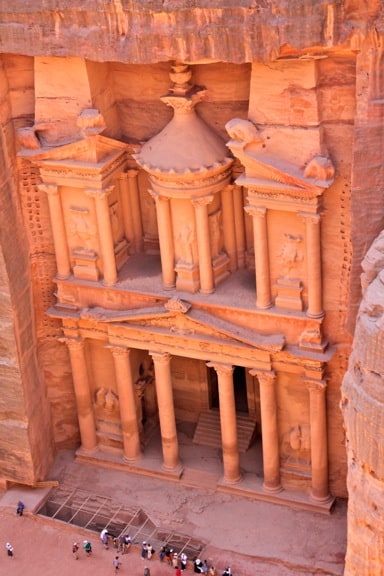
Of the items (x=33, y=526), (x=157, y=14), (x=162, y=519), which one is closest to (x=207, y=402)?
(x=162, y=519)

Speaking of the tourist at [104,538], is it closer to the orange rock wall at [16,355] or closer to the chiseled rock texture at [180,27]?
the orange rock wall at [16,355]

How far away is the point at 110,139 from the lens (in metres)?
23.2

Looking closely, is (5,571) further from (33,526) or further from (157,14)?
(157,14)

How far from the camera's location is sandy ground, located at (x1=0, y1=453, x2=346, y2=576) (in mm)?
23844

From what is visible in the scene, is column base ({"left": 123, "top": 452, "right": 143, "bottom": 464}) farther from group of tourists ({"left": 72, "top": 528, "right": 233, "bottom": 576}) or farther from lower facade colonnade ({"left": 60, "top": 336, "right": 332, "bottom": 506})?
group of tourists ({"left": 72, "top": 528, "right": 233, "bottom": 576})

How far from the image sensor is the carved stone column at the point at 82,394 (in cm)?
2559

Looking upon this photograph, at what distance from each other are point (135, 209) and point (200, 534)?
7.00 m

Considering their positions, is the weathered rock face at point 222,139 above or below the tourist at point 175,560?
above

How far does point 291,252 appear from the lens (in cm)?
2236

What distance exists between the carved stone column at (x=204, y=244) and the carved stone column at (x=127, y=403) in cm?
266

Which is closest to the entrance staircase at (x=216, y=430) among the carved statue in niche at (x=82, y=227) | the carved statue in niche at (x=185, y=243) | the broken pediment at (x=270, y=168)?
the carved statue in niche at (x=185, y=243)

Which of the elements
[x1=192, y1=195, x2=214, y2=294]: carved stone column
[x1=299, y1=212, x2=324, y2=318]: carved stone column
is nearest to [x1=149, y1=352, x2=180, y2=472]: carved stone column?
[x1=192, y1=195, x2=214, y2=294]: carved stone column

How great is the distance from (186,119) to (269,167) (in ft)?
6.85

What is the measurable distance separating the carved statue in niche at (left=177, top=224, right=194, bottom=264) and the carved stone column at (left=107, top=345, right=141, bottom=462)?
2716 millimetres
